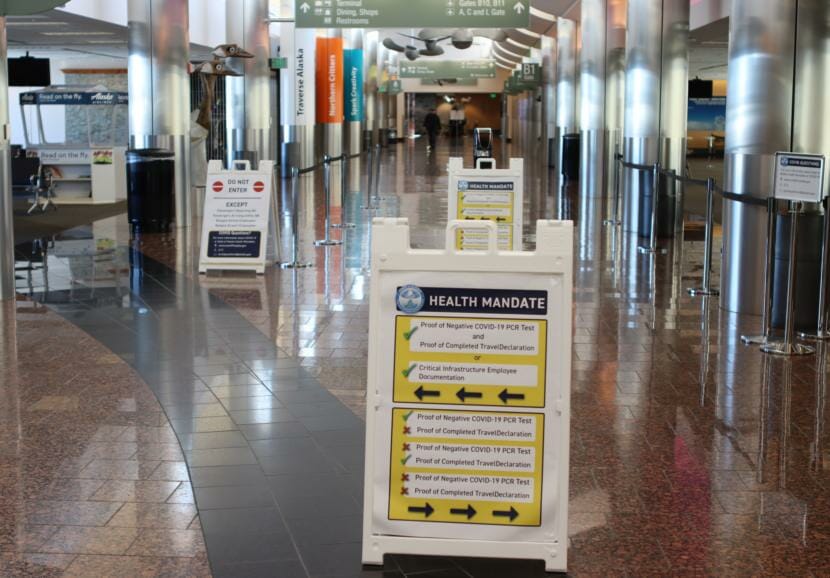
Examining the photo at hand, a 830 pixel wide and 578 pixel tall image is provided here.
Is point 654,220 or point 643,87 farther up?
point 643,87

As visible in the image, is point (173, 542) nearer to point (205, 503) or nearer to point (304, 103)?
point (205, 503)

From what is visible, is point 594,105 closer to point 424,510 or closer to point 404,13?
point 404,13

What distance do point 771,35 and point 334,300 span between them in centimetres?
398

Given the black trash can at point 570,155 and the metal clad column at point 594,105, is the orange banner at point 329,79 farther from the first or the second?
the metal clad column at point 594,105

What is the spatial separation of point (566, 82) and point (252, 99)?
8.03 m

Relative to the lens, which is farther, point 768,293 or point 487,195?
point 487,195

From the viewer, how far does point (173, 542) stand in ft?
14.2

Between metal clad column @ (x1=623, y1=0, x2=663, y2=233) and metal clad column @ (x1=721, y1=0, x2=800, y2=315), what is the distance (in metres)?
5.41

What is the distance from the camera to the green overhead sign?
690 inches

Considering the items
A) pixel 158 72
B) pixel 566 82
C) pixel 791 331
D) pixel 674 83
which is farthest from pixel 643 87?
pixel 566 82

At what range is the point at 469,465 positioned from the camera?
3.99 m

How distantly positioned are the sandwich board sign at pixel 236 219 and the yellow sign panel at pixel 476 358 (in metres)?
7.39

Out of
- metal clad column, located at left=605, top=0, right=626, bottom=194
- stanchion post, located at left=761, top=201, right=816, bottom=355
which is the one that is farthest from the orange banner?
stanchion post, located at left=761, top=201, right=816, bottom=355

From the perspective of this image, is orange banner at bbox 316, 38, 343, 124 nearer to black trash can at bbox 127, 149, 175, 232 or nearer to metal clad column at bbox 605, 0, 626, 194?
metal clad column at bbox 605, 0, 626, 194
